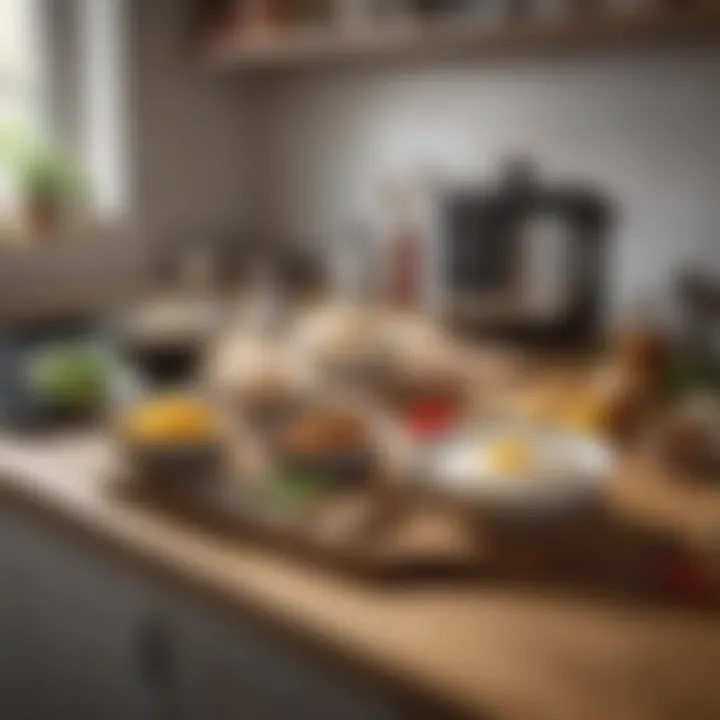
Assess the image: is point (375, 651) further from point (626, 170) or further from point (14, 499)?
point (626, 170)

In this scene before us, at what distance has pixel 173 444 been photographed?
4.48 ft

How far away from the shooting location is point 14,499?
4.60 feet

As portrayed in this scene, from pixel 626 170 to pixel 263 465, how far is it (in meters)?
0.92

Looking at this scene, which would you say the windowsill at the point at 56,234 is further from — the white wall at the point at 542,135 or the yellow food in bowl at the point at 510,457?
the yellow food in bowl at the point at 510,457

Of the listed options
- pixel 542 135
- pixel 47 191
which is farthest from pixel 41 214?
pixel 542 135

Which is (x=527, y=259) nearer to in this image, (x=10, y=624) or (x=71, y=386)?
(x=71, y=386)

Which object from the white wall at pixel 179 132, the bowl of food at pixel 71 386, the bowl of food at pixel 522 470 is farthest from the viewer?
the white wall at pixel 179 132

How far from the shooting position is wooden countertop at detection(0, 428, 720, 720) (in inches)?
36.0

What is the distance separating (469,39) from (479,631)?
114 cm

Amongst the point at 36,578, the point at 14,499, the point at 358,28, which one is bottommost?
the point at 36,578

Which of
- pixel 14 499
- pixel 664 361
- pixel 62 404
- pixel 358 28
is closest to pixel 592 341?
pixel 664 361

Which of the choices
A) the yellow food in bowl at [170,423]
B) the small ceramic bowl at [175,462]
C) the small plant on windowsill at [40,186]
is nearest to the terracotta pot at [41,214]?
the small plant on windowsill at [40,186]

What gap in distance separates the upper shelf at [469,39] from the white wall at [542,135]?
5 cm

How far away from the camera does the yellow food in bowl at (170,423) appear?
54.4 inches
